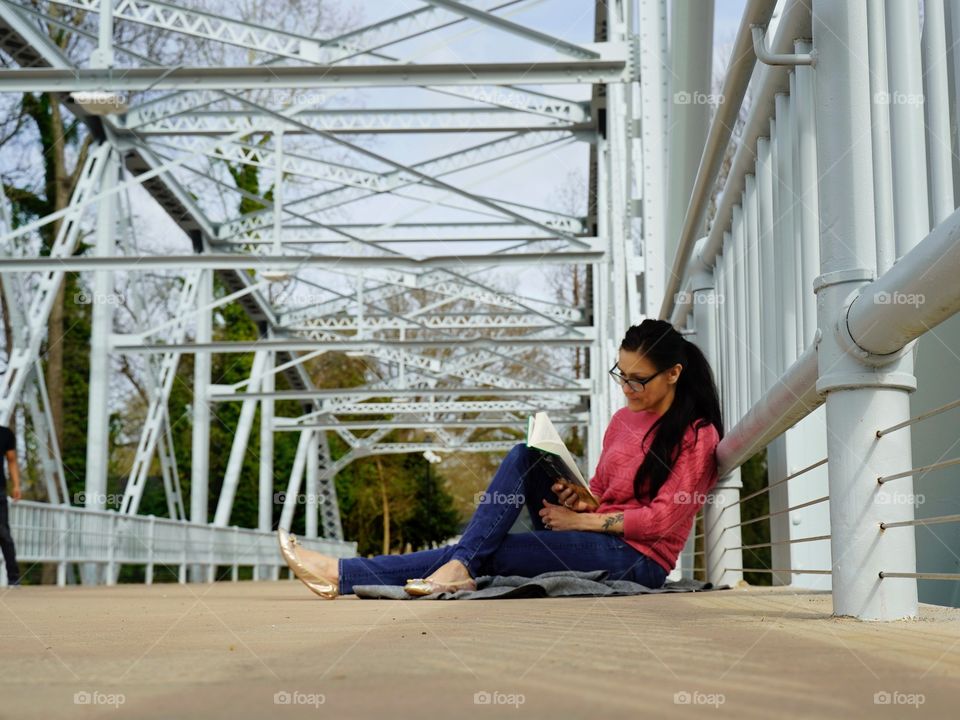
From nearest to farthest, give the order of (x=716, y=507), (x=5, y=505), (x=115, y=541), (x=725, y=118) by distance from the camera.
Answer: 1. (x=725, y=118)
2. (x=716, y=507)
3. (x=5, y=505)
4. (x=115, y=541)

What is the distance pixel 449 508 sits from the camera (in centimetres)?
3578

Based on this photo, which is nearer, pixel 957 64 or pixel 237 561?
pixel 957 64

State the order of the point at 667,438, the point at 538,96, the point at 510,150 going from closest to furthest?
1. the point at 667,438
2. the point at 538,96
3. the point at 510,150

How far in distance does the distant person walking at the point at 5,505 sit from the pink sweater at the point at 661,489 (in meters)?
6.13

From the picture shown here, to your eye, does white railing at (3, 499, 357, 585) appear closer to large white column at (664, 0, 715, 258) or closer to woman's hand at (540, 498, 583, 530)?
large white column at (664, 0, 715, 258)

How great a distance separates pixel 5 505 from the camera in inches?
357

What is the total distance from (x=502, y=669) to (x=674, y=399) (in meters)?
2.82

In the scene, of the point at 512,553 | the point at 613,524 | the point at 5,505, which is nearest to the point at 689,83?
the point at 613,524

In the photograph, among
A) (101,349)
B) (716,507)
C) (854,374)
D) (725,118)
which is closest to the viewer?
(854,374)

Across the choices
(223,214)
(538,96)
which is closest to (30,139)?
(223,214)

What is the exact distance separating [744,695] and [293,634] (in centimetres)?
111

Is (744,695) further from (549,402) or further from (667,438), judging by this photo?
(549,402)

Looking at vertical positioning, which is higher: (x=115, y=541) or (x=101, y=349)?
(x=101, y=349)

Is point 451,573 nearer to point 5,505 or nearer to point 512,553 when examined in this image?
point 512,553
